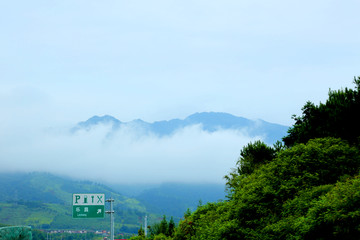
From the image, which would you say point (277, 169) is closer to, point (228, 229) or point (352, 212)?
point (228, 229)

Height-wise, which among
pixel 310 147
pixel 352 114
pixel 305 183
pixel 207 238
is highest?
pixel 352 114

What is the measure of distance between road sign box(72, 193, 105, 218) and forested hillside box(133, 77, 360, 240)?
1135 centimetres

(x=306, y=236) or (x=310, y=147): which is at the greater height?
(x=310, y=147)

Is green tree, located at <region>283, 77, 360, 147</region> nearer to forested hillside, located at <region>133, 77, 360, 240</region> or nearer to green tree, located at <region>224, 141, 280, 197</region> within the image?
forested hillside, located at <region>133, 77, 360, 240</region>

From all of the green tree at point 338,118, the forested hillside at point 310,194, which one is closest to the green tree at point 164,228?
the forested hillside at point 310,194

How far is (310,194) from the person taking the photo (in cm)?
1628

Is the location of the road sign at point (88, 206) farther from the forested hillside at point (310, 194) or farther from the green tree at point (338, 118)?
the green tree at point (338, 118)

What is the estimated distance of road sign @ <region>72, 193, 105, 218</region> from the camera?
34.5m

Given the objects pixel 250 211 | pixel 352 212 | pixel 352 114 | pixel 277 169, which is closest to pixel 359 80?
pixel 352 114

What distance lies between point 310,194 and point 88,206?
72.7ft

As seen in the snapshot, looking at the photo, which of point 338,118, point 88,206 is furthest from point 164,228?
point 338,118

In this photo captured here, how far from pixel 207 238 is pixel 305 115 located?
56.1ft

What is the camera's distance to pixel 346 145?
19.8 metres

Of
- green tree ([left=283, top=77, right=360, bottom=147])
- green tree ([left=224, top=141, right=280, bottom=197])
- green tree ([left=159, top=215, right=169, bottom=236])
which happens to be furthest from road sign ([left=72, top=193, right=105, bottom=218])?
→ green tree ([left=283, top=77, right=360, bottom=147])
